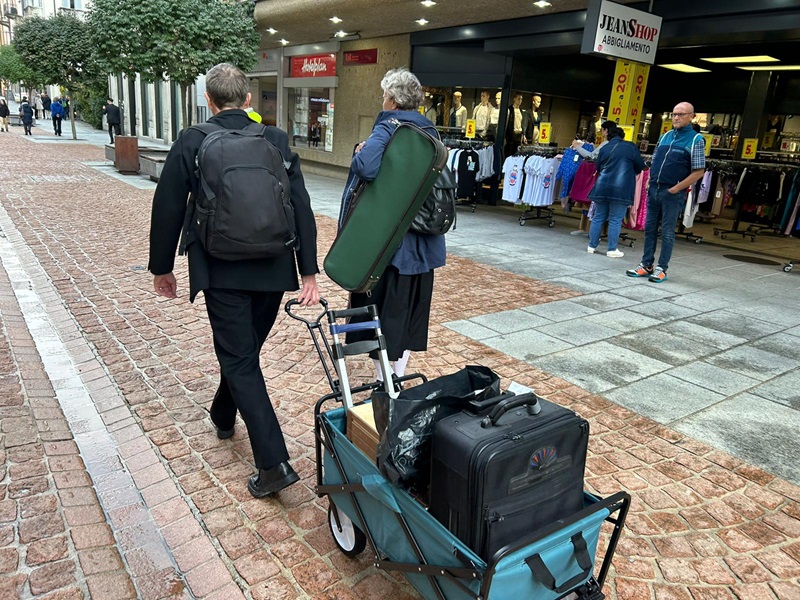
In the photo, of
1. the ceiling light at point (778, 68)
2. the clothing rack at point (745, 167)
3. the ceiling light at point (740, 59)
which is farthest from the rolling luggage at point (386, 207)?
the ceiling light at point (778, 68)

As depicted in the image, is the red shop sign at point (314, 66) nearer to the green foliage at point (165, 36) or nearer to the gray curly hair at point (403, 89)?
the green foliage at point (165, 36)

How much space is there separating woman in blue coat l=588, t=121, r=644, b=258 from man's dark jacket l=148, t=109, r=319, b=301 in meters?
7.23

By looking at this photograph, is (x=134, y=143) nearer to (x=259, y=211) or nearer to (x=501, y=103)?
(x=501, y=103)

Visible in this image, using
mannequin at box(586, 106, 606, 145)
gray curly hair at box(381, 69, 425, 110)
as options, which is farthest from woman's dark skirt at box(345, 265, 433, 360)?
mannequin at box(586, 106, 606, 145)

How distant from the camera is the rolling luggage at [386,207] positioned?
8.93ft

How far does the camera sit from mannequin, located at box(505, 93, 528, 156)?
45.7 ft

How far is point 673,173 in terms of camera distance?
729 centimetres

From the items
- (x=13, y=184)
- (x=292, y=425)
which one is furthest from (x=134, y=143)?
(x=292, y=425)

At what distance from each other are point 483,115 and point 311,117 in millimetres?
8253

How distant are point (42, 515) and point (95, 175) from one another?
1495 centimetres

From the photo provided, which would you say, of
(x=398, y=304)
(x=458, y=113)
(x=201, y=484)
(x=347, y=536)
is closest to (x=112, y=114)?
(x=458, y=113)

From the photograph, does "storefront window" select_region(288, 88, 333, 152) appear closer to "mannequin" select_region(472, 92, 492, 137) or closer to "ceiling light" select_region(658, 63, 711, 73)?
"mannequin" select_region(472, 92, 492, 137)

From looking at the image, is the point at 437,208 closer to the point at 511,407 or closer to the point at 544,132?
the point at 511,407

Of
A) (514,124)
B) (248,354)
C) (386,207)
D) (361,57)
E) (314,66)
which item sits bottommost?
(248,354)
